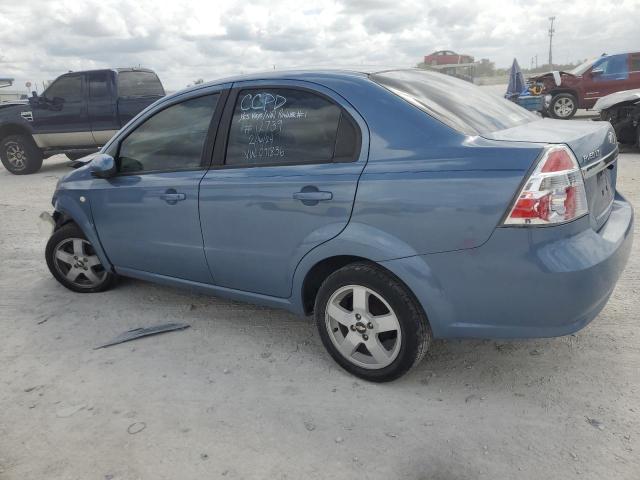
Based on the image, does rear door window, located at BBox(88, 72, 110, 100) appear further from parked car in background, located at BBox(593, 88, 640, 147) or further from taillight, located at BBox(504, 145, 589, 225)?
taillight, located at BBox(504, 145, 589, 225)

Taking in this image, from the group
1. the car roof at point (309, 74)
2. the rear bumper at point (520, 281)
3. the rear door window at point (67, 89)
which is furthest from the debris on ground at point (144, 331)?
the rear door window at point (67, 89)

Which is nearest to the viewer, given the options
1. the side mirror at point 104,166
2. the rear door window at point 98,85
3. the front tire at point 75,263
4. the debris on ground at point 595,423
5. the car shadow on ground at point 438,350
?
the debris on ground at point 595,423

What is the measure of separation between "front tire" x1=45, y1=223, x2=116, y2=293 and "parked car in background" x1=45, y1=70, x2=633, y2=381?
738mm

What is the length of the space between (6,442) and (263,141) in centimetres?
201

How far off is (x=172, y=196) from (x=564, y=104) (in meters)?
14.2

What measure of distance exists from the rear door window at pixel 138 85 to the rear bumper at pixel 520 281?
31.5ft

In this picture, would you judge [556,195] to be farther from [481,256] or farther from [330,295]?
[330,295]

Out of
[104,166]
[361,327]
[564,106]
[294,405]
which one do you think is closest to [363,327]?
A: [361,327]

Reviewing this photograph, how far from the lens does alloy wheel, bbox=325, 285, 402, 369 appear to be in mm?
2758

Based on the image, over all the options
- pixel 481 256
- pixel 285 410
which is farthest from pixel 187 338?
pixel 481 256

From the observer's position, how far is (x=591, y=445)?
2.31 m

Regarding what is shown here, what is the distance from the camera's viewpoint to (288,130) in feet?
9.82

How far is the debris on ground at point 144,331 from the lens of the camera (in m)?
3.54

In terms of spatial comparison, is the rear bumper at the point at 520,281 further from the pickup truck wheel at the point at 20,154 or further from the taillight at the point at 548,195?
the pickup truck wheel at the point at 20,154
